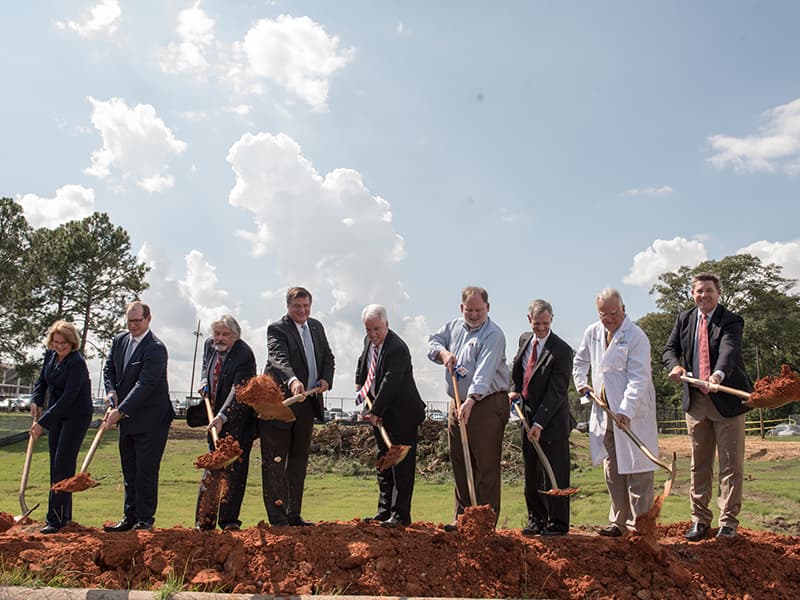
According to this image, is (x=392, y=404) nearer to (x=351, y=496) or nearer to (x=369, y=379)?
(x=369, y=379)

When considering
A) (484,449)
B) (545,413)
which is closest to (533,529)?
(484,449)

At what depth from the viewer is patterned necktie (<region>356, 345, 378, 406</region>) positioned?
232 inches

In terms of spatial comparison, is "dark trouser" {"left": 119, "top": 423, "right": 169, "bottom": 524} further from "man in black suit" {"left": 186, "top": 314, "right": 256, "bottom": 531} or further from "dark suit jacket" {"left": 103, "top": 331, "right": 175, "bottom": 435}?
"man in black suit" {"left": 186, "top": 314, "right": 256, "bottom": 531}

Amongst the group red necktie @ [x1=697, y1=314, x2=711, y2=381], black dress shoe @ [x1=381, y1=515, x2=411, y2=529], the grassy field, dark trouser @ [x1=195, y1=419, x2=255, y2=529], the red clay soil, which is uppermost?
red necktie @ [x1=697, y1=314, x2=711, y2=381]

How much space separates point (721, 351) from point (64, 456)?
5447 millimetres

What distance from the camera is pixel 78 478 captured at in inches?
199

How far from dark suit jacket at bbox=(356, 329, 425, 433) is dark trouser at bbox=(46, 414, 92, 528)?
8.28 ft

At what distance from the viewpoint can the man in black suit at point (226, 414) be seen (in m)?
5.61

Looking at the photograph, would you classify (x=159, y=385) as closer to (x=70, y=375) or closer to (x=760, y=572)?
(x=70, y=375)

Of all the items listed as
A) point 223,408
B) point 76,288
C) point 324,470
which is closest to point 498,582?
point 223,408

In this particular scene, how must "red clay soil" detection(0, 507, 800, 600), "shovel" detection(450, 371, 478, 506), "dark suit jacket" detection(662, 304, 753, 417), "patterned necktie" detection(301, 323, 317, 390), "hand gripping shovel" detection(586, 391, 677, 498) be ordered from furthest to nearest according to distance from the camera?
"patterned necktie" detection(301, 323, 317, 390)
"dark suit jacket" detection(662, 304, 753, 417)
"hand gripping shovel" detection(586, 391, 677, 498)
"shovel" detection(450, 371, 478, 506)
"red clay soil" detection(0, 507, 800, 600)

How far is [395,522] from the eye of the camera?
549 cm

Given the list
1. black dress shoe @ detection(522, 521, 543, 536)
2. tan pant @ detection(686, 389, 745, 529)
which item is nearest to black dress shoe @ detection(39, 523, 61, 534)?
black dress shoe @ detection(522, 521, 543, 536)

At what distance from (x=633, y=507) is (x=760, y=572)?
Answer: 96 cm
